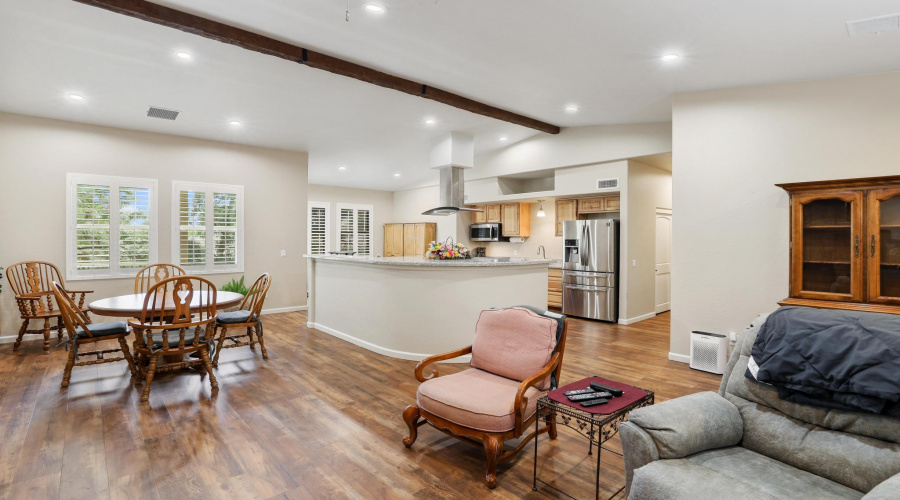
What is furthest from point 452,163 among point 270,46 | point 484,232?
point 270,46

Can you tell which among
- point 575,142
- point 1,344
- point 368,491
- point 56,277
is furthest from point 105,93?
point 575,142

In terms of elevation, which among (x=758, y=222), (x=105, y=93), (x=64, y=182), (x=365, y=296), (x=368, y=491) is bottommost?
(x=368, y=491)

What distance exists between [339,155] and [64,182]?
384cm

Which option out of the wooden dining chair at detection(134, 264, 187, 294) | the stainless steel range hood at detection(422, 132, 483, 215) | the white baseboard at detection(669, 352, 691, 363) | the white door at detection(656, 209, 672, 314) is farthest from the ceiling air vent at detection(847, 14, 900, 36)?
the wooden dining chair at detection(134, 264, 187, 294)

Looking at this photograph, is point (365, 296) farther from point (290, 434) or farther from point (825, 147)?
point (825, 147)

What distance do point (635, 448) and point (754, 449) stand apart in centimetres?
59

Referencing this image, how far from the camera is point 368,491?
7.46ft

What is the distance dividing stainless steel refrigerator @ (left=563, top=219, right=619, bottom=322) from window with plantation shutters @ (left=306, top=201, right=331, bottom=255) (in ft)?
19.6

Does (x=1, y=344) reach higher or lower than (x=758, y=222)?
lower

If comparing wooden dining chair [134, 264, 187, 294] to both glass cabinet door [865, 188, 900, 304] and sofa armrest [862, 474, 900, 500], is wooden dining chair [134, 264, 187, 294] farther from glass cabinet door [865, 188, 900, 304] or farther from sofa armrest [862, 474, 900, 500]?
glass cabinet door [865, 188, 900, 304]

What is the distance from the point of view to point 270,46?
12.1 feet

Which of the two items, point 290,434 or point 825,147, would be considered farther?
point 825,147

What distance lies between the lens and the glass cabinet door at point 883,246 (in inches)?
135

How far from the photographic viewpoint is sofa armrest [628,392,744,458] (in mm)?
1749
